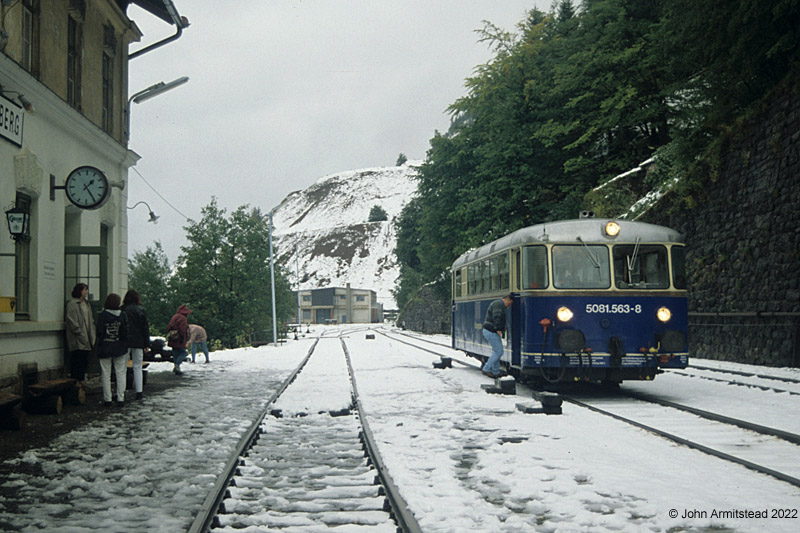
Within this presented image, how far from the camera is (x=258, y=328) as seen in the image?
45.0 metres

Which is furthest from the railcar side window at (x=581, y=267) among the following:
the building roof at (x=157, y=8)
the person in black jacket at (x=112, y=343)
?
the building roof at (x=157, y=8)

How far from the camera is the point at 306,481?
254 inches

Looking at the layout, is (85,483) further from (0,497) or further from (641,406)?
(641,406)

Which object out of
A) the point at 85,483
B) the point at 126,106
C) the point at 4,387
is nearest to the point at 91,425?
the point at 4,387

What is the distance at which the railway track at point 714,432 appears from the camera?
272 inches

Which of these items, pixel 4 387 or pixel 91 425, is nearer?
pixel 91 425

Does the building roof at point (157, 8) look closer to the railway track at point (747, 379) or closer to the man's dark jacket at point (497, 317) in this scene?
the man's dark jacket at point (497, 317)

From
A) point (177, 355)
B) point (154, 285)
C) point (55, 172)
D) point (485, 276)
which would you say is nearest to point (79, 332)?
point (55, 172)

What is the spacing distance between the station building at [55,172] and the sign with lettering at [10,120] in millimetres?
1898

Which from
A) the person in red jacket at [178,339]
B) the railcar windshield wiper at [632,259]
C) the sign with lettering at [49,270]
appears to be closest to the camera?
the railcar windshield wiper at [632,259]

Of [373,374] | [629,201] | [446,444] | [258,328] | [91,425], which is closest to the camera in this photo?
[446,444]

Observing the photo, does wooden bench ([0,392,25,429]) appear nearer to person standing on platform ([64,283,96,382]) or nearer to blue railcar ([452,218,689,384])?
person standing on platform ([64,283,96,382])

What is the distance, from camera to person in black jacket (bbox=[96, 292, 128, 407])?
11.6m

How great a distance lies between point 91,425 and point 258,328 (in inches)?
1395
